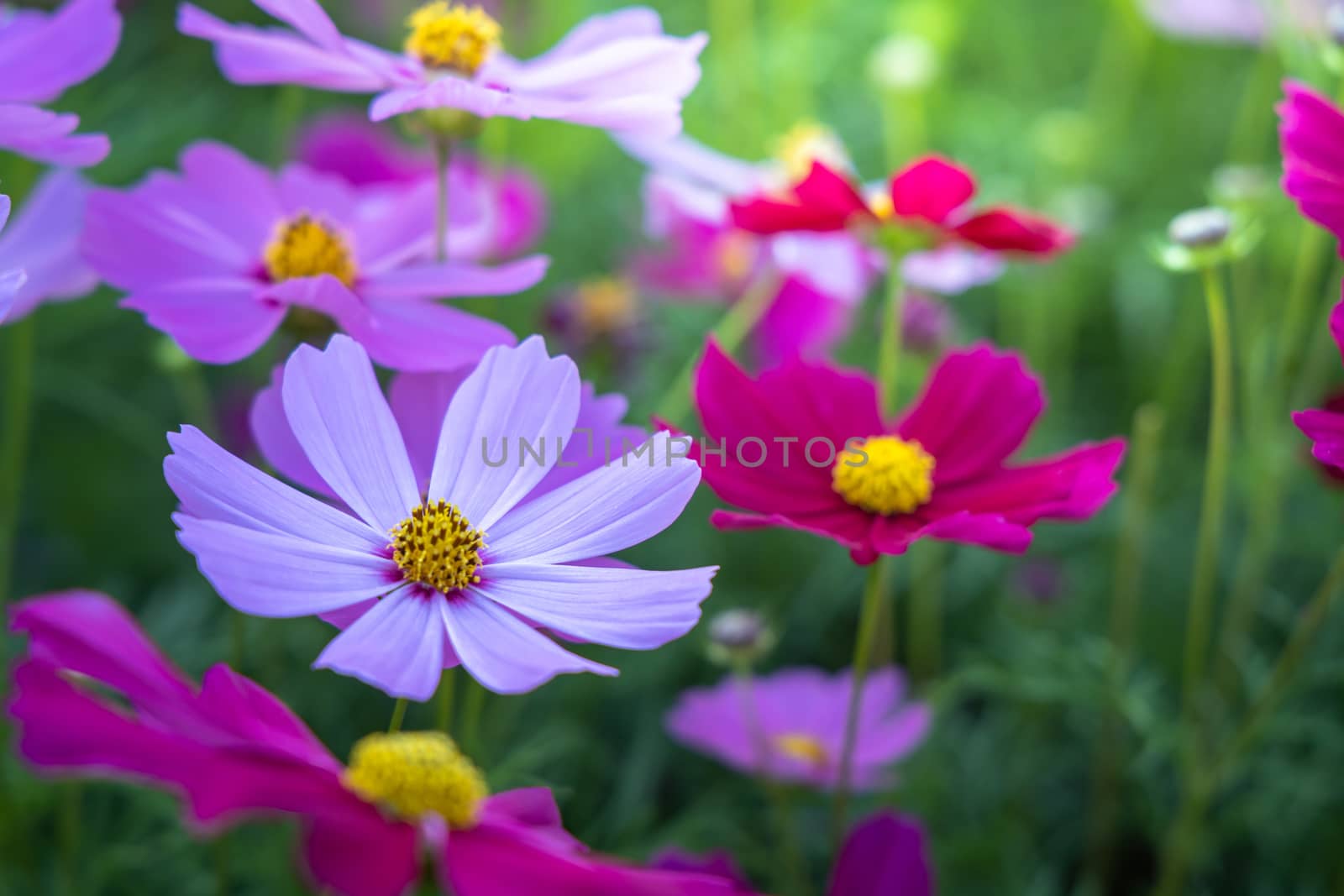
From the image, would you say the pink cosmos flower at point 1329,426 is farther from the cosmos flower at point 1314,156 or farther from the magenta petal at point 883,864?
the magenta petal at point 883,864

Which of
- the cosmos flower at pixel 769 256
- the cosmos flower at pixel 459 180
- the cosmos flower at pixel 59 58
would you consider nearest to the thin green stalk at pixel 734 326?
the cosmos flower at pixel 769 256

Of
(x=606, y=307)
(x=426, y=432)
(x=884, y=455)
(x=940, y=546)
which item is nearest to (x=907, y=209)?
(x=884, y=455)

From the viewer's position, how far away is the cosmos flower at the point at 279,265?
0.49 m

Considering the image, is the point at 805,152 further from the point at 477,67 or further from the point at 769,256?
the point at 477,67

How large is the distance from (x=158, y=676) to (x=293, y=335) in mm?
210

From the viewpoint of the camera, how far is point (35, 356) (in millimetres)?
1084

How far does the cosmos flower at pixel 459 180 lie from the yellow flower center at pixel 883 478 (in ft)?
0.76

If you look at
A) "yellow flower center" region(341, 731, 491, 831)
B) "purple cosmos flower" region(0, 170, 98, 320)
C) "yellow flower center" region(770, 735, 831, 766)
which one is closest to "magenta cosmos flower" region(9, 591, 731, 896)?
"yellow flower center" region(341, 731, 491, 831)

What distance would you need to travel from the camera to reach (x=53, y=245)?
592 millimetres

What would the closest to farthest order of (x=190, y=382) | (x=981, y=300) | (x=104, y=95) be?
(x=190, y=382) → (x=104, y=95) → (x=981, y=300)

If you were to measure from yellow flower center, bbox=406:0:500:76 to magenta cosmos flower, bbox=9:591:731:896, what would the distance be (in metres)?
0.31

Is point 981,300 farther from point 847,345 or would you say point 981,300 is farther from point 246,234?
point 246,234

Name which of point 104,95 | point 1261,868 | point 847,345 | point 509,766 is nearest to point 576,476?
point 509,766

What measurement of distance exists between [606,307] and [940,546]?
0.35m
